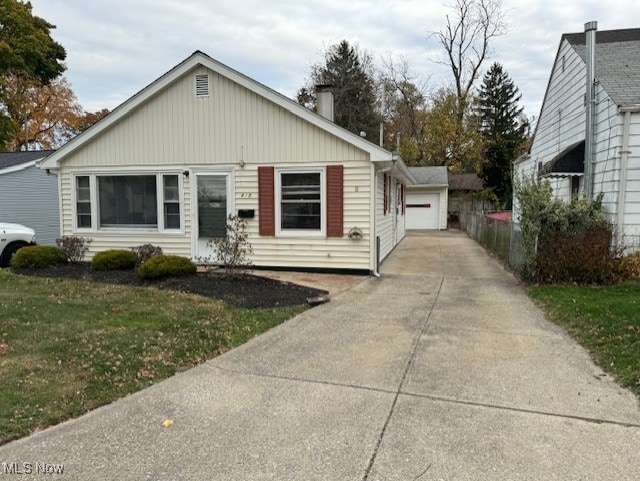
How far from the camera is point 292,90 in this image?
3966 cm

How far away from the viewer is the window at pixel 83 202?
11336 millimetres

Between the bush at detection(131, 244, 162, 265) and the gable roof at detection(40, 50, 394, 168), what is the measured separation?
2994 millimetres

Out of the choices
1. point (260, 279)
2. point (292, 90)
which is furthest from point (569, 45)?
point (292, 90)

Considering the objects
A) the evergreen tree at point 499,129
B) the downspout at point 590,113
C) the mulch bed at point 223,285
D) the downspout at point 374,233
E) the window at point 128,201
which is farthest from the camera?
the evergreen tree at point 499,129

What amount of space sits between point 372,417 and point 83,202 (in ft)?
33.8

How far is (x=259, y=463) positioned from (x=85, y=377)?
210cm

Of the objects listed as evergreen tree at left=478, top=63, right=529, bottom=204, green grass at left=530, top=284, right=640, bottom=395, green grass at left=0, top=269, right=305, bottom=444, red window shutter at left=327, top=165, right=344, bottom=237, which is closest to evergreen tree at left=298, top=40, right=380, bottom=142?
evergreen tree at left=478, top=63, right=529, bottom=204

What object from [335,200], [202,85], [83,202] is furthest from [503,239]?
[83,202]

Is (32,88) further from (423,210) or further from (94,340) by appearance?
(94,340)

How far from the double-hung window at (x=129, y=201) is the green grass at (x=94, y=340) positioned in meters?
3.26

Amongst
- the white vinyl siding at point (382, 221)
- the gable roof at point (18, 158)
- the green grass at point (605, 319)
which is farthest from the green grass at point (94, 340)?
the gable roof at point (18, 158)

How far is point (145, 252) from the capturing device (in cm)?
1023

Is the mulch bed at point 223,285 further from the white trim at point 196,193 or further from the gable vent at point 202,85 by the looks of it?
the gable vent at point 202,85

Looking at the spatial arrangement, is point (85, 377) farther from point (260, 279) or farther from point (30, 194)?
point (30, 194)
